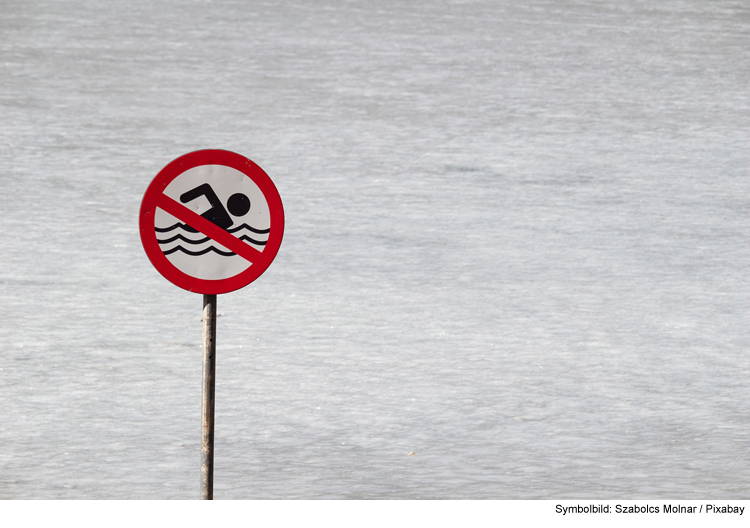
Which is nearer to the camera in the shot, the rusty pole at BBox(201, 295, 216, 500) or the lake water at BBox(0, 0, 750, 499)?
the rusty pole at BBox(201, 295, 216, 500)

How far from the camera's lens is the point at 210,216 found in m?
4.15

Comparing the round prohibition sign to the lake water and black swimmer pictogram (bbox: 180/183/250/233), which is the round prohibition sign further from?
the lake water

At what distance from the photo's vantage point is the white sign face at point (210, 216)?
4148 millimetres

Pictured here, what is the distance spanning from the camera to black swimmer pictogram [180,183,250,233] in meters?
4.15

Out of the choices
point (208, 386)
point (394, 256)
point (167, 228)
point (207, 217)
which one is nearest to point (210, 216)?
point (207, 217)

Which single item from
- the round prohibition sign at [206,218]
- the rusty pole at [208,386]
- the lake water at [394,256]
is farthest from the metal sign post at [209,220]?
the lake water at [394,256]

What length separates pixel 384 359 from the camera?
6691 millimetres

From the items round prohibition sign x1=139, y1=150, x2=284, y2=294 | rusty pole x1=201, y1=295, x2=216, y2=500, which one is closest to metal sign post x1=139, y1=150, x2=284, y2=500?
round prohibition sign x1=139, y1=150, x2=284, y2=294

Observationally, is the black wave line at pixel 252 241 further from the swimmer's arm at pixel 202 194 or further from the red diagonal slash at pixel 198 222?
the swimmer's arm at pixel 202 194

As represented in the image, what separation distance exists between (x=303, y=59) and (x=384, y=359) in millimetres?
6173

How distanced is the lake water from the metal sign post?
1.39 m

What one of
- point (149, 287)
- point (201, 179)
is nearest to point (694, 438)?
point (201, 179)

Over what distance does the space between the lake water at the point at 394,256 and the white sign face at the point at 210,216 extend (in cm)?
141

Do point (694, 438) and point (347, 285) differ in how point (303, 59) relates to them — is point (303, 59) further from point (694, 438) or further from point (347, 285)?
point (694, 438)
